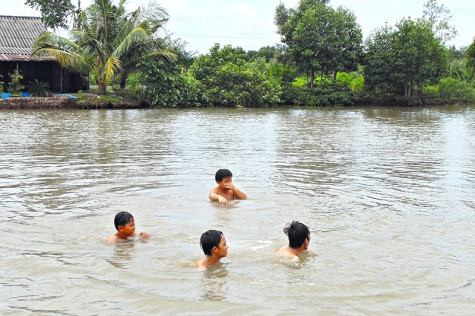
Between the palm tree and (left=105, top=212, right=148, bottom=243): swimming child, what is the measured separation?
2343 centimetres

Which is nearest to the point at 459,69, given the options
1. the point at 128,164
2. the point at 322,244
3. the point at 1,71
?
the point at 1,71

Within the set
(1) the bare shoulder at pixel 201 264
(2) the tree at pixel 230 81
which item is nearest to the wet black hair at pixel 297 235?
(1) the bare shoulder at pixel 201 264

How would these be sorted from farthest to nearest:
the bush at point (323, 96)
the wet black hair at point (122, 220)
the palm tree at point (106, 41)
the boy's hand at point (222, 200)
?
1. the bush at point (323, 96)
2. the palm tree at point (106, 41)
3. the boy's hand at point (222, 200)
4. the wet black hair at point (122, 220)

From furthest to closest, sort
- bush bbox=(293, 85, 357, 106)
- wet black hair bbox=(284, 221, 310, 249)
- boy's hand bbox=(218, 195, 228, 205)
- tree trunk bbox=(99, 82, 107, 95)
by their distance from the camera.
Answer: bush bbox=(293, 85, 357, 106)
tree trunk bbox=(99, 82, 107, 95)
boy's hand bbox=(218, 195, 228, 205)
wet black hair bbox=(284, 221, 310, 249)

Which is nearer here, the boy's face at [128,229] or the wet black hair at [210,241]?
the wet black hair at [210,241]

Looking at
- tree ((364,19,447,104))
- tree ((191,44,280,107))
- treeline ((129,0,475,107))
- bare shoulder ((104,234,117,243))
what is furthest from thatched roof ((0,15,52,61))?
bare shoulder ((104,234,117,243))

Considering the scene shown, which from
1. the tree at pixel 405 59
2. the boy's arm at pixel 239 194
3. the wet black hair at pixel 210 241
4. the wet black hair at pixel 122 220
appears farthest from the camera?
the tree at pixel 405 59

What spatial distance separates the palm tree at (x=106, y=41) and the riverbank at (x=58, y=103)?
4.13 ft

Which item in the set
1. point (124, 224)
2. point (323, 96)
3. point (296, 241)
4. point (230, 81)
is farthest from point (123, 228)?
point (323, 96)

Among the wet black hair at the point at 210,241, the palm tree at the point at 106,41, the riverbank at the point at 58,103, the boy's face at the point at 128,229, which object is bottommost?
→ the boy's face at the point at 128,229

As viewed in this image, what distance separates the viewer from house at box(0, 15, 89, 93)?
99.5 feet

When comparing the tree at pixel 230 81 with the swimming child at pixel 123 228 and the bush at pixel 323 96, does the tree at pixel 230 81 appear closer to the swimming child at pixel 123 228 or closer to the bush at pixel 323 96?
the bush at pixel 323 96

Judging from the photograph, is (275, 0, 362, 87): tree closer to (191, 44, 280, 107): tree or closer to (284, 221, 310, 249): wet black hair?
(191, 44, 280, 107): tree

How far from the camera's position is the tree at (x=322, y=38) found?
3766 centimetres
